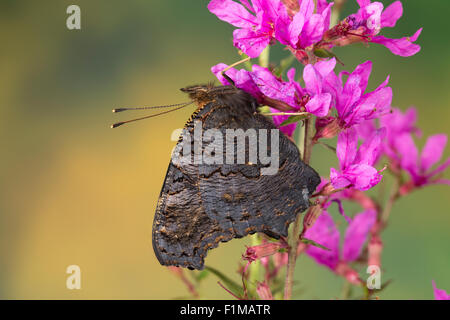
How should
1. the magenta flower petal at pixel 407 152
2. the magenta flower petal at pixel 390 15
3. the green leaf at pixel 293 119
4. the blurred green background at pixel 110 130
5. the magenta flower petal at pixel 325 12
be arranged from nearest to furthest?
the magenta flower petal at pixel 325 12
the green leaf at pixel 293 119
the magenta flower petal at pixel 390 15
the magenta flower petal at pixel 407 152
the blurred green background at pixel 110 130

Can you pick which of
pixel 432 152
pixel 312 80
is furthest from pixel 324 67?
pixel 432 152

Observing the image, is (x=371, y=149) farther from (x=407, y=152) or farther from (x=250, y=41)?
(x=407, y=152)

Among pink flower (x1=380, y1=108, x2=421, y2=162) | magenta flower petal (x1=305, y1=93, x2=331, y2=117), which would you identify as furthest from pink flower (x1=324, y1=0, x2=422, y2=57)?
pink flower (x1=380, y1=108, x2=421, y2=162)

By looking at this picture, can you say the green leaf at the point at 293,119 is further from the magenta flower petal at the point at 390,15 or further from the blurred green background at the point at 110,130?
the blurred green background at the point at 110,130

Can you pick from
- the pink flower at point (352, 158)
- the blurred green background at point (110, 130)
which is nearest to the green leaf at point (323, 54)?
the pink flower at point (352, 158)

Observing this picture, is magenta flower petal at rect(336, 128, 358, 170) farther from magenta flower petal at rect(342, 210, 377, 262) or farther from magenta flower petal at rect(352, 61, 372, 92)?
magenta flower petal at rect(342, 210, 377, 262)

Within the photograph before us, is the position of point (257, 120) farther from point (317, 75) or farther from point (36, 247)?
point (36, 247)

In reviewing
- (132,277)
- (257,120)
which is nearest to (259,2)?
(257,120)
